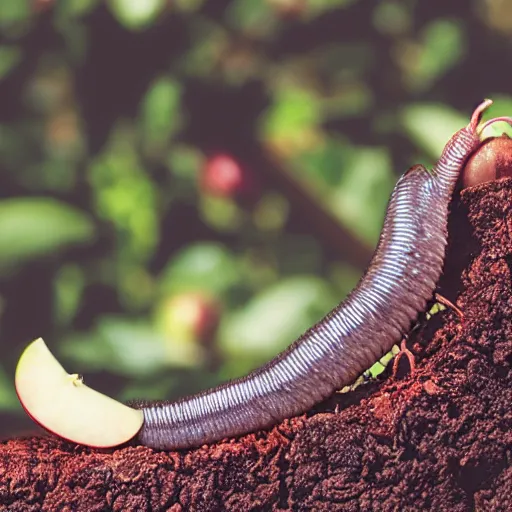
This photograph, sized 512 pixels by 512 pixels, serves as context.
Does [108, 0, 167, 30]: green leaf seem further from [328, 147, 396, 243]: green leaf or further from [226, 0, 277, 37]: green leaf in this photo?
[328, 147, 396, 243]: green leaf

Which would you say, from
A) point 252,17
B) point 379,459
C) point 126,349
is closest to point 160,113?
point 252,17

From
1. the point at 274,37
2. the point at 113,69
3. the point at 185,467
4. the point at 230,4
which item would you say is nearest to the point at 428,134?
the point at 274,37

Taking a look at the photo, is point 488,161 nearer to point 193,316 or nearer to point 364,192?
point 364,192

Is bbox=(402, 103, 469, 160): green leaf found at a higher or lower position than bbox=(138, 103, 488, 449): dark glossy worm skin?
higher

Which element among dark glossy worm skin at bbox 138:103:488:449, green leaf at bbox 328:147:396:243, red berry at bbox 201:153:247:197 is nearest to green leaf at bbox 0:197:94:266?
red berry at bbox 201:153:247:197

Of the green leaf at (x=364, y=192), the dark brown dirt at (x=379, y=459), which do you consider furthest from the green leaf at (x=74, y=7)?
the dark brown dirt at (x=379, y=459)
